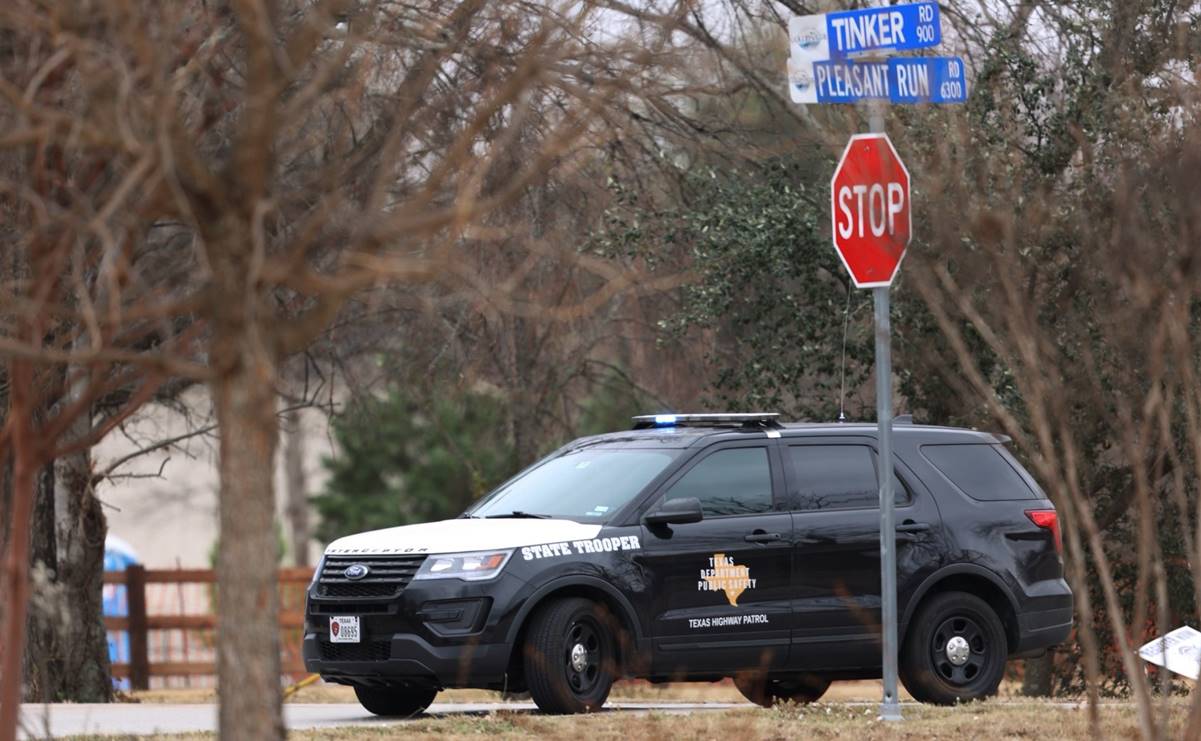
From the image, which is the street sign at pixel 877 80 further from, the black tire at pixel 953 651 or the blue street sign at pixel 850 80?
the black tire at pixel 953 651

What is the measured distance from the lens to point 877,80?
9.79 m

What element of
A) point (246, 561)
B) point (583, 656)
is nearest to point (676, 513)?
point (583, 656)

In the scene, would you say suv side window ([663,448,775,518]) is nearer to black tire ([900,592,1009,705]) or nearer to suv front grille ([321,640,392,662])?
black tire ([900,592,1009,705])

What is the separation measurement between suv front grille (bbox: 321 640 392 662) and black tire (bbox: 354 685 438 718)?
23.3 inches

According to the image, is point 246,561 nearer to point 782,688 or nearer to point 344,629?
point 344,629

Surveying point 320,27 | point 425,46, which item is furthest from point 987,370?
point 320,27

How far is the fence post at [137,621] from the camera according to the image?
2317 cm

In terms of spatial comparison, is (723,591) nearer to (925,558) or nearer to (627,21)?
(925,558)

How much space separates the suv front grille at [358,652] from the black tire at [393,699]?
1.94ft

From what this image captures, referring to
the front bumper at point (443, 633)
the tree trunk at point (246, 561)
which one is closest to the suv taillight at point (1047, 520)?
the front bumper at point (443, 633)

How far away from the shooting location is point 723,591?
37.7ft

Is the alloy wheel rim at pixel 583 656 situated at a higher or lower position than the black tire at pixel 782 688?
higher

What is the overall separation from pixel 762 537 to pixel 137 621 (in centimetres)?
1344

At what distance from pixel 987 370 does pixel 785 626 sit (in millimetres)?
5675
